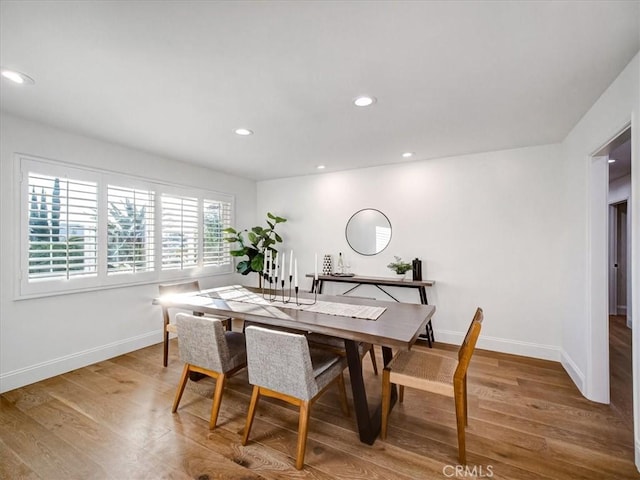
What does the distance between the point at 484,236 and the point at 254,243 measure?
330 centimetres

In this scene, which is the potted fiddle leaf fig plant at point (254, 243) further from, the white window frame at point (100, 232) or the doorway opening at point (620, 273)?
the doorway opening at point (620, 273)

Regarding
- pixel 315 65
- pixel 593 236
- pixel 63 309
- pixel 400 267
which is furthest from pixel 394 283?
pixel 63 309

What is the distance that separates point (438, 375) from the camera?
192 cm

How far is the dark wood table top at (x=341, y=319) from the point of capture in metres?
1.77

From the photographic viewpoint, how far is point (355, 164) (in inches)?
166

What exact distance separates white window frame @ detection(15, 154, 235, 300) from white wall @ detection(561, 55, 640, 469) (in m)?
4.44

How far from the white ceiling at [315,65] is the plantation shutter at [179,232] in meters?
1.13

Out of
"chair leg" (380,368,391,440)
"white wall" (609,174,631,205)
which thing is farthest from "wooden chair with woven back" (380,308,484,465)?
"white wall" (609,174,631,205)

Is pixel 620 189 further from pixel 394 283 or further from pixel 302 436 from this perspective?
pixel 302 436

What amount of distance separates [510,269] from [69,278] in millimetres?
4834

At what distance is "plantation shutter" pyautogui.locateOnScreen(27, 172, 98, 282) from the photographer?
2.79 m

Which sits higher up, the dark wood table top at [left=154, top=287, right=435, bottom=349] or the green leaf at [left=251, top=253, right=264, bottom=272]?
the green leaf at [left=251, top=253, right=264, bottom=272]

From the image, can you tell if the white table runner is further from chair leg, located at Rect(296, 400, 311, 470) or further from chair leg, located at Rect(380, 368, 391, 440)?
chair leg, located at Rect(296, 400, 311, 470)

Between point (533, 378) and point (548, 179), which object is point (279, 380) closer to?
point (533, 378)
